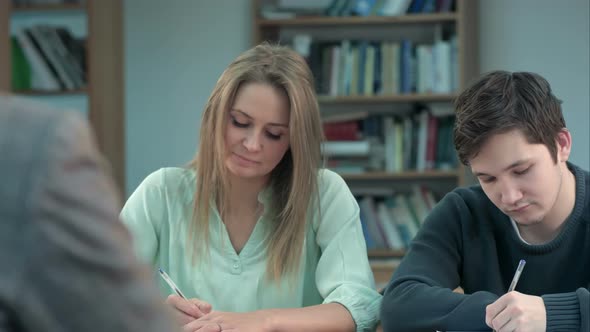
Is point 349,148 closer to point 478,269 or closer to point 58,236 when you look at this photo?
point 478,269

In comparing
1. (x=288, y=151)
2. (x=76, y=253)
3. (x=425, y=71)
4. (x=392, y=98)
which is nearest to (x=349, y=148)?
(x=392, y=98)

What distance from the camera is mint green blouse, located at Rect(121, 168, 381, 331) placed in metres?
1.83

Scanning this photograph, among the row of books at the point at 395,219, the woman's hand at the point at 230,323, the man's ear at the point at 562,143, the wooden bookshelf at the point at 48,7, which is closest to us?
the woman's hand at the point at 230,323

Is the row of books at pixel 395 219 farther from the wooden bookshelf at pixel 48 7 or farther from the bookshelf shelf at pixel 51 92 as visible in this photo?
the wooden bookshelf at pixel 48 7

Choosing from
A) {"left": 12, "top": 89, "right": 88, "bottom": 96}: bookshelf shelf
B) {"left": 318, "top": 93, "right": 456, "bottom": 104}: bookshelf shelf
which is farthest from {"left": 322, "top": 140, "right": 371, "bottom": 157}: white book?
{"left": 12, "top": 89, "right": 88, "bottom": 96}: bookshelf shelf

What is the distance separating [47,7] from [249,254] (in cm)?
308

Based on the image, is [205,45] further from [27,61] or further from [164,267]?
[164,267]

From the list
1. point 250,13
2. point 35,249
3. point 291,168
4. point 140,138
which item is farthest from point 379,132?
point 35,249

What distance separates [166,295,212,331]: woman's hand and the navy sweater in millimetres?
366

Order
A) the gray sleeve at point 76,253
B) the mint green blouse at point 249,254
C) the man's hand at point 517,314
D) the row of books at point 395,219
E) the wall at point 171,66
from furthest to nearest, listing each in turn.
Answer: the wall at point 171,66
the row of books at point 395,219
the mint green blouse at point 249,254
the man's hand at point 517,314
the gray sleeve at point 76,253

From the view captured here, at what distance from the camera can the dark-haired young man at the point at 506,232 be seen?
158 centimetres

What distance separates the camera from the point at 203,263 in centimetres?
189

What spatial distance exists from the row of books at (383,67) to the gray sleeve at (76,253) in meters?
4.05

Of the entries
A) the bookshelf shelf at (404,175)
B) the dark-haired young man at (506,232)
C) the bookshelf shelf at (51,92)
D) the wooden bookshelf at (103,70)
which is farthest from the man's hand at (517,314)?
the bookshelf shelf at (51,92)
